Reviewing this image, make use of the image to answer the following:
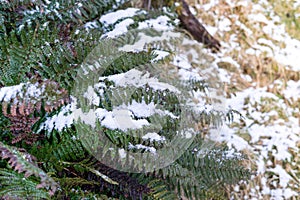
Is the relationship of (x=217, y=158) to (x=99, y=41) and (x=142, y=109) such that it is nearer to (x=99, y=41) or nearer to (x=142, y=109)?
(x=142, y=109)

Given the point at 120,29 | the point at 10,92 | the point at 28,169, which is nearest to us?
the point at 28,169

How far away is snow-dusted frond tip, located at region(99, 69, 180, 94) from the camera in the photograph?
988mm

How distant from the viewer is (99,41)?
1039 millimetres

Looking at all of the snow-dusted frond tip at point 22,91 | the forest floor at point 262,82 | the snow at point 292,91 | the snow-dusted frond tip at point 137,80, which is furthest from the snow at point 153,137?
the snow at point 292,91

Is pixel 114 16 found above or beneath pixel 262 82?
above

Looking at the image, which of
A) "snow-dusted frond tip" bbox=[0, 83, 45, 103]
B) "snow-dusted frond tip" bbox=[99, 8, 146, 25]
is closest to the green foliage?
"snow-dusted frond tip" bbox=[0, 83, 45, 103]

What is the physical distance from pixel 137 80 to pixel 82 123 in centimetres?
21

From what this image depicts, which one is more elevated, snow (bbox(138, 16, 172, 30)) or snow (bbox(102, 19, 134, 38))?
snow (bbox(102, 19, 134, 38))

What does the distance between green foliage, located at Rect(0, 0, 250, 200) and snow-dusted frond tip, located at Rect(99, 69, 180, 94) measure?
13 mm

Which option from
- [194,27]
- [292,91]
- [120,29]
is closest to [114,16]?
[120,29]

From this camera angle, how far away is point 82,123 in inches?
36.5

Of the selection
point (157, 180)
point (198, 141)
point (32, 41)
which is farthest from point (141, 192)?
point (32, 41)

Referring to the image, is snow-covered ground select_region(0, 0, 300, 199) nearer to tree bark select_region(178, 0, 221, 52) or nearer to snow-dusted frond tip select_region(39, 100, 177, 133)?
tree bark select_region(178, 0, 221, 52)

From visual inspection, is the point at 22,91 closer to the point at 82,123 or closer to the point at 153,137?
the point at 82,123
